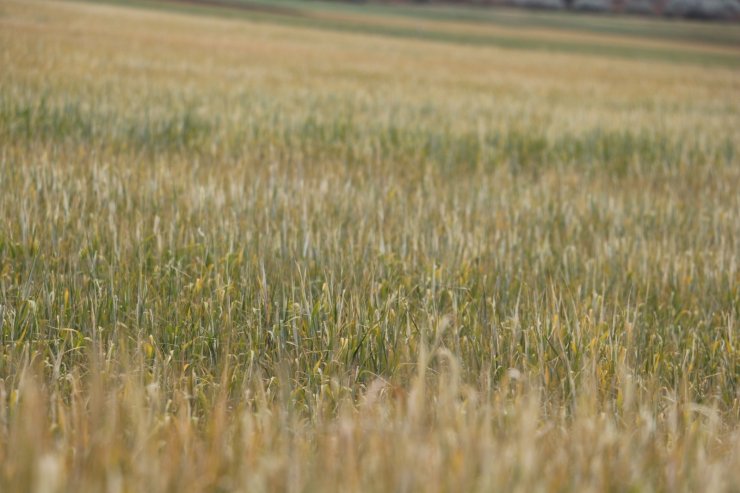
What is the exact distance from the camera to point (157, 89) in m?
8.81

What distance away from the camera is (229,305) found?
2172 mm

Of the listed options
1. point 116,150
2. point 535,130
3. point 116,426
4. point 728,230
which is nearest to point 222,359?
point 116,426

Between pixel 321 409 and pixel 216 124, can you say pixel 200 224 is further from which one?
pixel 216 124

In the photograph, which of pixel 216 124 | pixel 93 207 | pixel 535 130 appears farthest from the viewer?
pixel 535 130

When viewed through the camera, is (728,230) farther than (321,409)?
Yes

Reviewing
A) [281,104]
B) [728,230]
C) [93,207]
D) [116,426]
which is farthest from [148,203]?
[281,104]

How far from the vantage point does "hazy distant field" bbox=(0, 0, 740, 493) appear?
1.25 metres

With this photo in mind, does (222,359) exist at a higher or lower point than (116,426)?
lower

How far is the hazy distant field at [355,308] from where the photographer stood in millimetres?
1245

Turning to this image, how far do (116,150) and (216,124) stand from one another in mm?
1404

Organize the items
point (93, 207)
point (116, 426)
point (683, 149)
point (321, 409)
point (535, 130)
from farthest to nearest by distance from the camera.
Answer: point (535, 130) < point (683, 149) < point (93, 207) < point (321, 409) < point (116, 426)

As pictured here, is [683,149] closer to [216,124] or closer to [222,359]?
[216,124]

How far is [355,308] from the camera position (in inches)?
91.5

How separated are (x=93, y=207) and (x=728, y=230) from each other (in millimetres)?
3324
